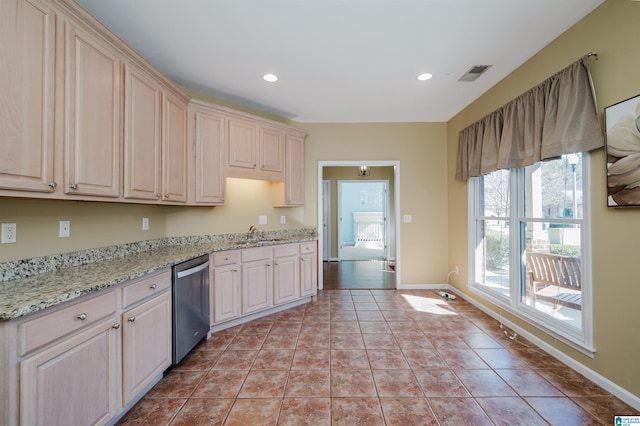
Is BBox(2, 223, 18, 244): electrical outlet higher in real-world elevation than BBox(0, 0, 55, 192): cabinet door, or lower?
lower

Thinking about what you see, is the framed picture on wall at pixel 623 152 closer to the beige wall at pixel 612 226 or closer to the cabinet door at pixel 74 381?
the beige wall at pixel 612 226

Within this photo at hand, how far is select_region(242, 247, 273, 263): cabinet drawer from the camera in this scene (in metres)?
2.99

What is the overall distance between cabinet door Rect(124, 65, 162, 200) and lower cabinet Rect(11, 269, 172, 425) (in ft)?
2.49

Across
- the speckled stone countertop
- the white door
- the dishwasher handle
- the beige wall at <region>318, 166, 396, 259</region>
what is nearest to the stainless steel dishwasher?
the dishwasher handle

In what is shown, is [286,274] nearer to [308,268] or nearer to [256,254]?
[308,268]

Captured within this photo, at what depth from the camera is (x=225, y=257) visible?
111 inches

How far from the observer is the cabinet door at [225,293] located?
108 inches

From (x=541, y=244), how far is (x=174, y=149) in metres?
3.71

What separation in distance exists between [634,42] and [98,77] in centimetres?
350

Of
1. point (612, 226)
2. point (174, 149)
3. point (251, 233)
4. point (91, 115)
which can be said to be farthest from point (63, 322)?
point (612, 226)

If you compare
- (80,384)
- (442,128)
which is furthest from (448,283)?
(80,384)

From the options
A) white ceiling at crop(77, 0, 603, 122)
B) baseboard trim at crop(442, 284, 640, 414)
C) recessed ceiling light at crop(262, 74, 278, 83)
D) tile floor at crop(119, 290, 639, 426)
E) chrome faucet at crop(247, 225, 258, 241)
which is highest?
recessed ceiling light at crop(262, 74, 278, 83)

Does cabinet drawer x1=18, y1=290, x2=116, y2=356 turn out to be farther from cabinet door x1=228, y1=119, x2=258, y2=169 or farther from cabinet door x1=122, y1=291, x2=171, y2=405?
cabinet door x1=228, y1=119, x2=258, y2=169

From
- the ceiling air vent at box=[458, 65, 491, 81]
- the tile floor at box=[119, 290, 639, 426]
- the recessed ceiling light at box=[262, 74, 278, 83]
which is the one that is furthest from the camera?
the recessed ceiling light at box=[262, 74, 278, 83]
